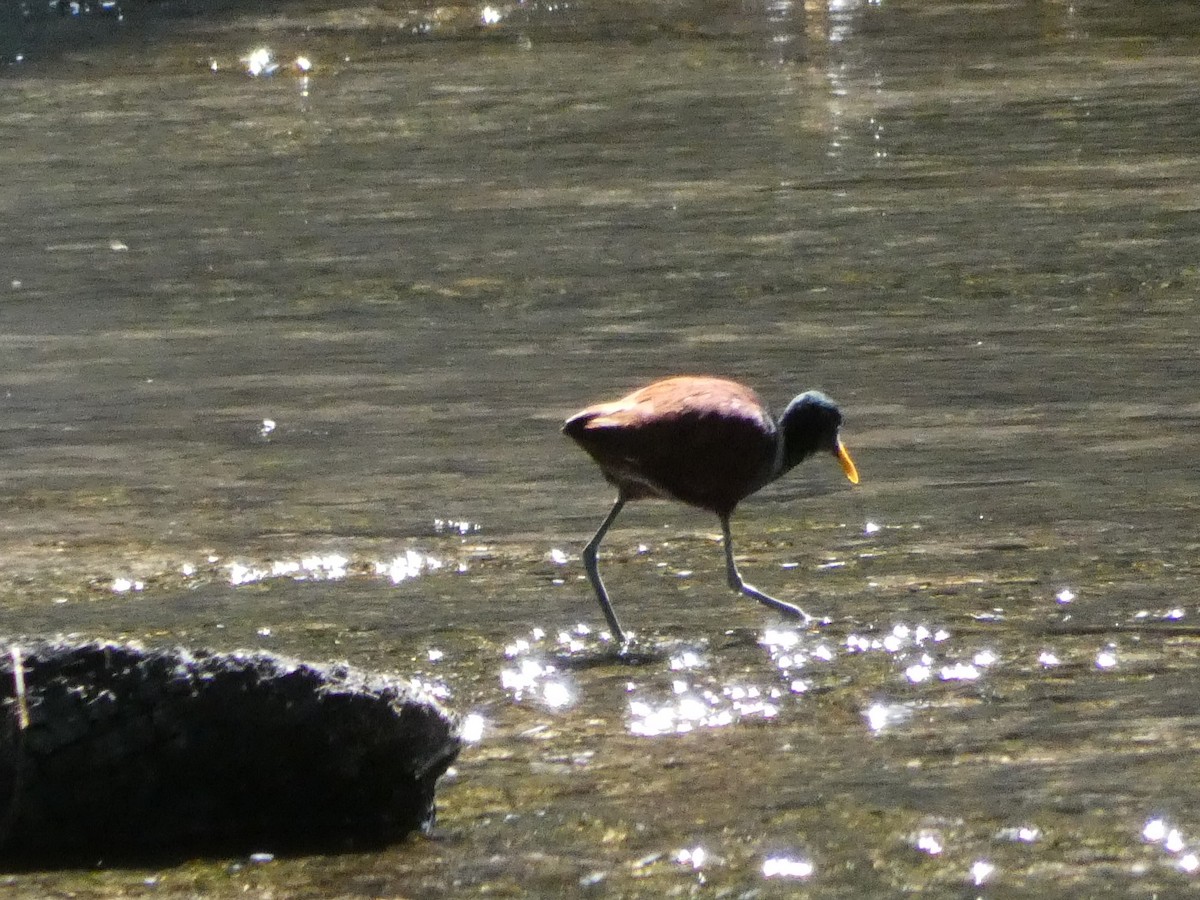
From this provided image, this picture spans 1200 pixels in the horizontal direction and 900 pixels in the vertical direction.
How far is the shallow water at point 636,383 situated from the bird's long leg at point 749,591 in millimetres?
35

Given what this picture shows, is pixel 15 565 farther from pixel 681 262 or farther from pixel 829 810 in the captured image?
pixel 681 262

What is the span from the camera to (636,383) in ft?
19.9

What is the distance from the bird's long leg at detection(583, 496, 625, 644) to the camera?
4156 mm

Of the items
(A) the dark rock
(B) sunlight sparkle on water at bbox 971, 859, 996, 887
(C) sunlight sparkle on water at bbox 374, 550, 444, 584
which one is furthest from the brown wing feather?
(B) sunlight sparkle on water at bbox 971, 859, 996, 887

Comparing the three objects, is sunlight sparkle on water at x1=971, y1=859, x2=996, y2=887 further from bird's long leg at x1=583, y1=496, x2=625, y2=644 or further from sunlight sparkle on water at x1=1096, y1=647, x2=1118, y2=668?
bird's long leg at x1=583, y1=496, x2=625, y2=644

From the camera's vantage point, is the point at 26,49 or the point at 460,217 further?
the point at 26,49

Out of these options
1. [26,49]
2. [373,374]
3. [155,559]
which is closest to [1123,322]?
[373,374]

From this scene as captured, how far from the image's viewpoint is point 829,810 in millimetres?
3330

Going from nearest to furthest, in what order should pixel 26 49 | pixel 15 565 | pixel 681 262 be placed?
1. pixel 15 565
2. pixel 681 262
3. pixel 26 49

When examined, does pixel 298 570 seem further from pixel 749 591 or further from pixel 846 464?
pixel 846 464

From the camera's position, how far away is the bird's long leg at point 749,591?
4230mm

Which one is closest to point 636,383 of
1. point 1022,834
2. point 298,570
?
point 298,570

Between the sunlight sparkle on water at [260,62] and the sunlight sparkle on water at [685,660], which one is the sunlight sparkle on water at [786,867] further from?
the sunlight sparkle on water at [260,62]

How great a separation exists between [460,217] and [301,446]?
278cm
